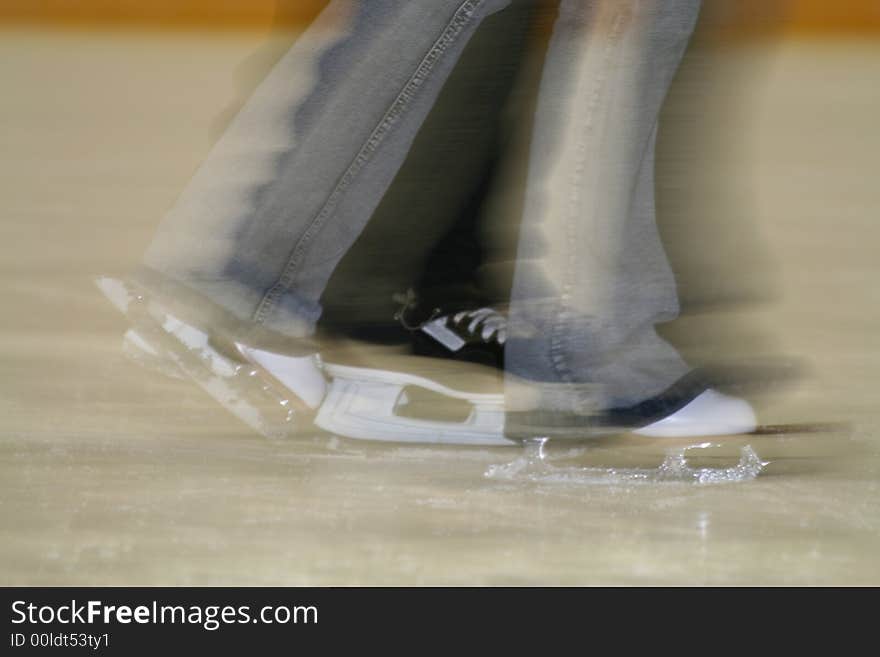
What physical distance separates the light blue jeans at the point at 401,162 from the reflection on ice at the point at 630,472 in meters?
0.05

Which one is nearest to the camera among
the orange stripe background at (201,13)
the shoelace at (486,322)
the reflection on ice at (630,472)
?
the reflection on ice at (630,472)

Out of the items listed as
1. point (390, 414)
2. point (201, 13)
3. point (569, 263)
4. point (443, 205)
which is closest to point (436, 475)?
point (390, 414)

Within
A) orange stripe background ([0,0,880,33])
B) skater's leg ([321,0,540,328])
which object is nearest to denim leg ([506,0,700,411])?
skater's leg ([321,0,540,328])

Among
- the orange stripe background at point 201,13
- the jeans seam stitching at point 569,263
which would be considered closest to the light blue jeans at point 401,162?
the jeans seam stitching at point 569,263

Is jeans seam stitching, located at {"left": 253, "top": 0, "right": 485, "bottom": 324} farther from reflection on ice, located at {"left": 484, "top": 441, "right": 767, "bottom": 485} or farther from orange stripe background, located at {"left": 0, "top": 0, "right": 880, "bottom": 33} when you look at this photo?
orange stripe background, located at {"left": 0, "top": 0, "right": 880, "bottom": 33}

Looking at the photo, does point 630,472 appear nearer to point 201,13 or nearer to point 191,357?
point 191,357

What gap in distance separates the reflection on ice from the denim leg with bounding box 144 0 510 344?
0.18 metres

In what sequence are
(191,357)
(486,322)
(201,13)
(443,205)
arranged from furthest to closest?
(201,13) → (443,205) → (486,322) → (191,357)

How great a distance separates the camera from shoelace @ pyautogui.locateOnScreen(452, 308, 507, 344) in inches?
36.0

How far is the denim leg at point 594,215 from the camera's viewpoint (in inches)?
32.4

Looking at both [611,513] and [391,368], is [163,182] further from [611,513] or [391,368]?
[611,513]

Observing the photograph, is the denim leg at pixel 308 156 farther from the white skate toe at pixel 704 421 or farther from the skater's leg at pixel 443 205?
the white skate toe at pixel 704 421

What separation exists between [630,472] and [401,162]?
0.27m

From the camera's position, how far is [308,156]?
2.71 feet
